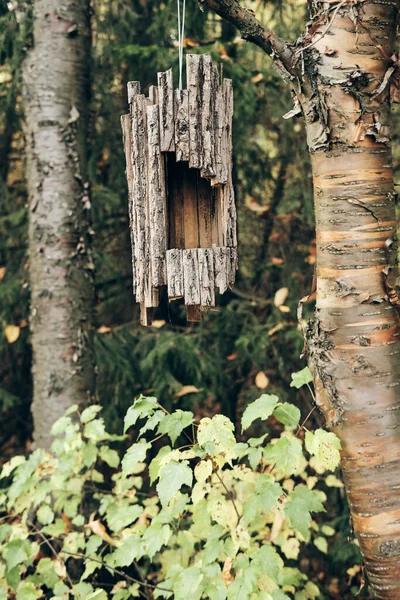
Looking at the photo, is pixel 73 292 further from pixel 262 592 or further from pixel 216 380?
pixel 262 592

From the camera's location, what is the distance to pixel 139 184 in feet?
5.50

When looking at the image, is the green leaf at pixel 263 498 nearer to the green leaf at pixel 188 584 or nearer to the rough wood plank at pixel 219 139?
the green leaf at pixel 188 584

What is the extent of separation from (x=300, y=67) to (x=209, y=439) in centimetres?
128

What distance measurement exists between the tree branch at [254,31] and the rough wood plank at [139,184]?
1.51 ft

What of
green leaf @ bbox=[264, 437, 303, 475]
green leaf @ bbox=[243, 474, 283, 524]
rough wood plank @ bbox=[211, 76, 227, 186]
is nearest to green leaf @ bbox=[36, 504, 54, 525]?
green leaf @ bbox=[243, 474, 283, 524]

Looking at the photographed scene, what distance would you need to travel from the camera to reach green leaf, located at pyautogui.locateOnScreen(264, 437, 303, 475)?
1.82m

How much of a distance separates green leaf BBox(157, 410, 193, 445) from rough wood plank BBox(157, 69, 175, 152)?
91cm

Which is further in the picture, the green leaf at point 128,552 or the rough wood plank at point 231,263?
the green leaf at point 128,552

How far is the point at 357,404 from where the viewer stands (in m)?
1.83

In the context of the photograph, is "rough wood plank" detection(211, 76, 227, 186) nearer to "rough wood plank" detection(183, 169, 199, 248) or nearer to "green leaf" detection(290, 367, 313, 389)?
"rough wood plank" detection(183, 169, 199, 248)

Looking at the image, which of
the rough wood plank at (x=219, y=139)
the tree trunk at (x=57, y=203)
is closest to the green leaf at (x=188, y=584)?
the rough wood plank at (x=219, y=139)

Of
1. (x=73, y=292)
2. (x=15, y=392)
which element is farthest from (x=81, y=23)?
(x=15, y=392)

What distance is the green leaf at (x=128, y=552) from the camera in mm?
2006

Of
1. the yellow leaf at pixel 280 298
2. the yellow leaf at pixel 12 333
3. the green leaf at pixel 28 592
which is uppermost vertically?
the yellow leaf at pixel 280 298
